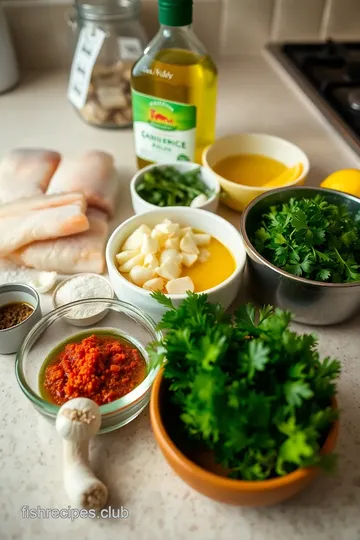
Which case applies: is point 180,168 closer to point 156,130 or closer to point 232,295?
point 156,130

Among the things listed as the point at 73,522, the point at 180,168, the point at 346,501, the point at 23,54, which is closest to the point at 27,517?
the point at 73,522

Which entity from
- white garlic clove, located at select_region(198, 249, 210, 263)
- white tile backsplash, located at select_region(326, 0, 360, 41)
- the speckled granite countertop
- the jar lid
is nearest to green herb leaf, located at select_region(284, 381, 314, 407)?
the speckled granite countertop

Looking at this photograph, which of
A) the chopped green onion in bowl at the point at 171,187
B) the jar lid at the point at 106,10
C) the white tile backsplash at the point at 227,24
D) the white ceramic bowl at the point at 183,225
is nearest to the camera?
the white ceramic bowl at the point at 183,225

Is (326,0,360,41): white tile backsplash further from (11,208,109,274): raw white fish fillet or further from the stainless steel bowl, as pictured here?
(11,208,109,274): raw white fish fillet

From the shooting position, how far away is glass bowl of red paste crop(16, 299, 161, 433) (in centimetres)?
63

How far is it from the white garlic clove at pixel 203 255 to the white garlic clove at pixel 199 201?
10 centimetres

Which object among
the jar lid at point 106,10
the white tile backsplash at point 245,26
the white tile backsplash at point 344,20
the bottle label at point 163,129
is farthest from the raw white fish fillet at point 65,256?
the white tile backsplash at point 344,20

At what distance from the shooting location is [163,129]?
0.99 metres

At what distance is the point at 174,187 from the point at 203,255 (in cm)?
19

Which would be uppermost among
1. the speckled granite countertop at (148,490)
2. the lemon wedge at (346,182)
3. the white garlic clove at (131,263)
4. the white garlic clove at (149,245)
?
the lemon wedge at (346,182)

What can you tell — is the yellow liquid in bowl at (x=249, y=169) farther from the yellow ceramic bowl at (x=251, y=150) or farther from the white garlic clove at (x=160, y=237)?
the white garlic clove at (x=160, y=237)

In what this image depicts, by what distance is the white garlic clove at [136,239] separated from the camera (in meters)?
0.83

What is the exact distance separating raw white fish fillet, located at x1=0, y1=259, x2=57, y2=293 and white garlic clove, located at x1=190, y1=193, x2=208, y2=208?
10.9 inches

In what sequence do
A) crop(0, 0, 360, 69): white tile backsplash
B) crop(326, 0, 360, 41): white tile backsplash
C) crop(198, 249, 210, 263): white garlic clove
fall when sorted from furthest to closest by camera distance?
crop(326, 0, 360, 41): white tile backsplash < crop(0, 0, 360, 69): white tile backsplash < crop(198, 249, 210, 263): white garlic clove
